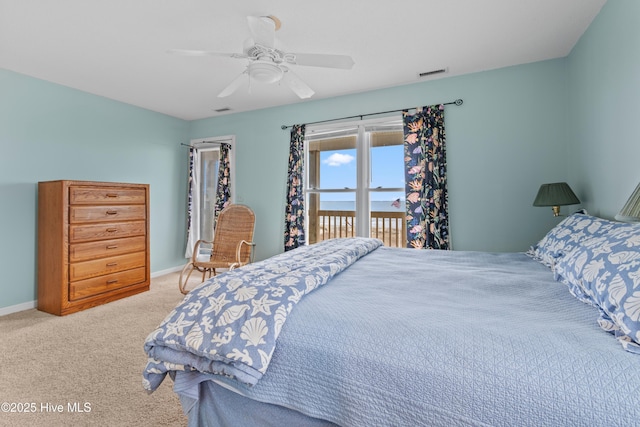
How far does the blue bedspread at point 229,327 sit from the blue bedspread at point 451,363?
6 centimetres

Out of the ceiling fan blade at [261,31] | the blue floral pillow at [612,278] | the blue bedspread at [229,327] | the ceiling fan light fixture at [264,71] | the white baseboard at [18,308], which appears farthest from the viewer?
the white baseboard at [18,308]

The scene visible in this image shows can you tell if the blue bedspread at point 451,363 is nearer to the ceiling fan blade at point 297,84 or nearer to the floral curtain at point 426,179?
the ceiling fan blade at point 297,84

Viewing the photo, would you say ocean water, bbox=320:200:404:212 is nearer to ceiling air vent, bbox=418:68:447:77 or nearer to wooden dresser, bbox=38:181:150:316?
ceiling air vent, bbox=418:68:447:77

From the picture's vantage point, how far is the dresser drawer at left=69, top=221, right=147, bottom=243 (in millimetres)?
3182

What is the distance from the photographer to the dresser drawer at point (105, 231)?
3182 mm

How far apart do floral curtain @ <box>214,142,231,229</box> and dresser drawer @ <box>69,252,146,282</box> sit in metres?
1.31

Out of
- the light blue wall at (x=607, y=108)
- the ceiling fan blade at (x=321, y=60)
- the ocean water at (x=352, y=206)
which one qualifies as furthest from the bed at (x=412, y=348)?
the ocean water at (x=352, y=206)

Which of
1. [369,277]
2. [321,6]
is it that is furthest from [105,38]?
[369,277]

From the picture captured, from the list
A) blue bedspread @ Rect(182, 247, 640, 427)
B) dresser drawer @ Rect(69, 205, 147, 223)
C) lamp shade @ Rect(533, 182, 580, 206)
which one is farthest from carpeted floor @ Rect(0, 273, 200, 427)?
lamp shade @ Rect(533, 182, 580, 206)

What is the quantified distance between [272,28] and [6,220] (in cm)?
346

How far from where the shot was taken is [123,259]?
3666 millimetres

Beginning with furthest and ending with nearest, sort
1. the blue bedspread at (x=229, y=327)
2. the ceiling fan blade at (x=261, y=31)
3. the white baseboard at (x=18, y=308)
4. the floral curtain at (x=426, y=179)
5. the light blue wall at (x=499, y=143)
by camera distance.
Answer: the floral curtain at (x=426, y=179)
the white baseboard at (x=18, y=308)
the light blue wall at (x=499, y=143)
the ceiling fan blade at (x=261, y=31)
the blue bedspread at (x=229, y=327)

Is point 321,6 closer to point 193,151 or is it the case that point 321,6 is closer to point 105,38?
point 105,38

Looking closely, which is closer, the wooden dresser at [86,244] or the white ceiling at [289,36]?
the white ceiling at [289,36]
